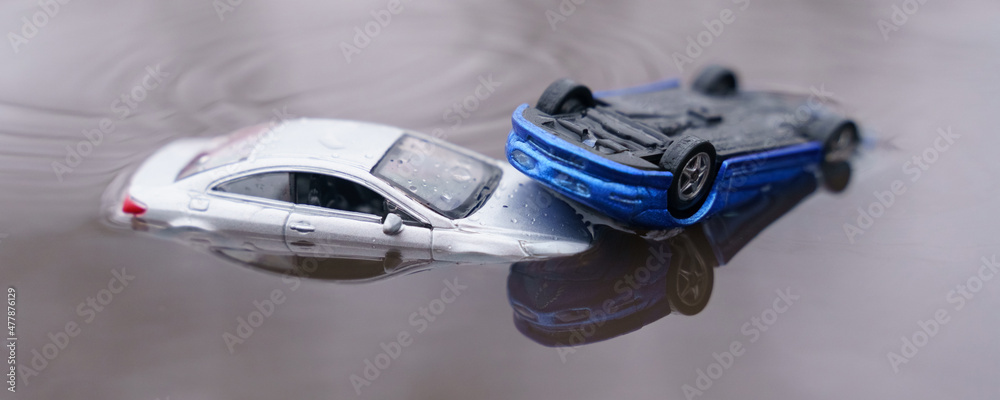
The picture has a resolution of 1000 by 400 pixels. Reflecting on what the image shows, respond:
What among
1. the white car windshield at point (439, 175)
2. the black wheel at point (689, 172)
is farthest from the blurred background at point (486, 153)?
the black wheel at point (689, 172)

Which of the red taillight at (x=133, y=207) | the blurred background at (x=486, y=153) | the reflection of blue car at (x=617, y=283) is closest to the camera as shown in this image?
the blurred background at (x=486, y=153)

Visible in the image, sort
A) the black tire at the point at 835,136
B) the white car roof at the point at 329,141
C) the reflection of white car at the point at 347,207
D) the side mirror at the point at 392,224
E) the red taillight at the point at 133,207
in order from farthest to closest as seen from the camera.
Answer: the black tire at the point at 835,136
the red taillight at the point at 133,207
the white car roof at the point at 329,141
the reflection of white car at the point at 347,207
the side mirror at the point at 392,224

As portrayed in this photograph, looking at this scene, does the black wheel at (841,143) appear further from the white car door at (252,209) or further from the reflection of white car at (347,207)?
the white car door at (252,209)

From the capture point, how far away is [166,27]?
8344mm

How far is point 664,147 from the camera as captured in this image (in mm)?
5398

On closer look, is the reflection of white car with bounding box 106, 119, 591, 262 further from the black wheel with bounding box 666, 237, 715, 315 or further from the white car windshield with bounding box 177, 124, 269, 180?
the black wheel with bounding box 666, 237, 715, 315

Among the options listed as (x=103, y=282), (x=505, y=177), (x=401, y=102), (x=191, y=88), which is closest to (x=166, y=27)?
(x=191, y=88)

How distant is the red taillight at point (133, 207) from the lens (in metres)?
5.40

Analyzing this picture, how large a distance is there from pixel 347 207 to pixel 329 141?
0.51m

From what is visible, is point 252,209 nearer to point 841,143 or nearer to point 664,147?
point 664,147

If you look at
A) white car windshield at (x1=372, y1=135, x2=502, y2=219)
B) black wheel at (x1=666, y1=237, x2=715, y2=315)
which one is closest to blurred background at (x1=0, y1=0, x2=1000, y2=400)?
black wheel at (x1=666, y1=237, x2=715, y2=315)

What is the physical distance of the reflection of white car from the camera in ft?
16.9

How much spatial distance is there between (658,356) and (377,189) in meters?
2.16

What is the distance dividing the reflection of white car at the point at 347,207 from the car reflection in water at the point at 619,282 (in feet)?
0.60
